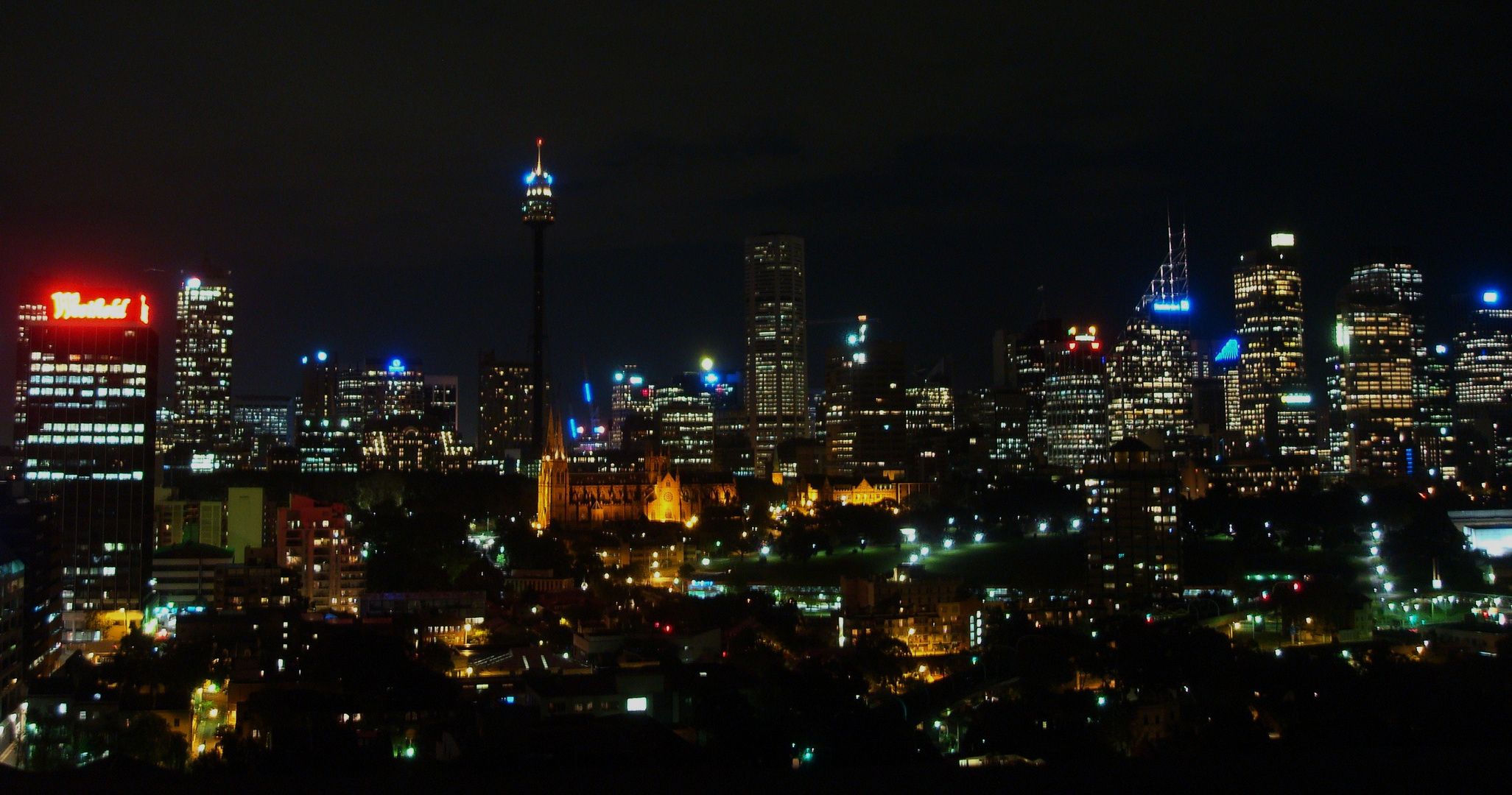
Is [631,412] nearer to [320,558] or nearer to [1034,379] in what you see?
[1034,379]

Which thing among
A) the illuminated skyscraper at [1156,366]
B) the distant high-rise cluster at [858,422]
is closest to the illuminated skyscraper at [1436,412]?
the distant high-rise cluster at [858,422]

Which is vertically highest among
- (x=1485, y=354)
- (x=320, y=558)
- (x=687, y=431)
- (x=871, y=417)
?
(x=1485, y=354)

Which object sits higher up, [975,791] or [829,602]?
[975,791]

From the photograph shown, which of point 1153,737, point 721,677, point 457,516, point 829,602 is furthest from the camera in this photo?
point 457,516

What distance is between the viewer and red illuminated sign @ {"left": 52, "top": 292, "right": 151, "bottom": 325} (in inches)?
1484

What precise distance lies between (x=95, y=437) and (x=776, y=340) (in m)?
78.9

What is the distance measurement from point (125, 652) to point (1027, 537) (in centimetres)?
4251

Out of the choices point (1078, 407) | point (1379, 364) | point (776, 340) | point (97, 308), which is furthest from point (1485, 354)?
point (97, 308)

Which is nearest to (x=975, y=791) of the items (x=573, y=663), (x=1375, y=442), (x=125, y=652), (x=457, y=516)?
(x=573, y=663)

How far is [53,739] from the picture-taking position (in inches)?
790

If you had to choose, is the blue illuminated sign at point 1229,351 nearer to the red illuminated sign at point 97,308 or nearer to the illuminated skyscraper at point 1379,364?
the illuminated skyscraper at point 1379,364

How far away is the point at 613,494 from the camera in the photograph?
7156 centimetres

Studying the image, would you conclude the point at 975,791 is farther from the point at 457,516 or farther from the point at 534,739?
the point at 457,516

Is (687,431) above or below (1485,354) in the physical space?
below
